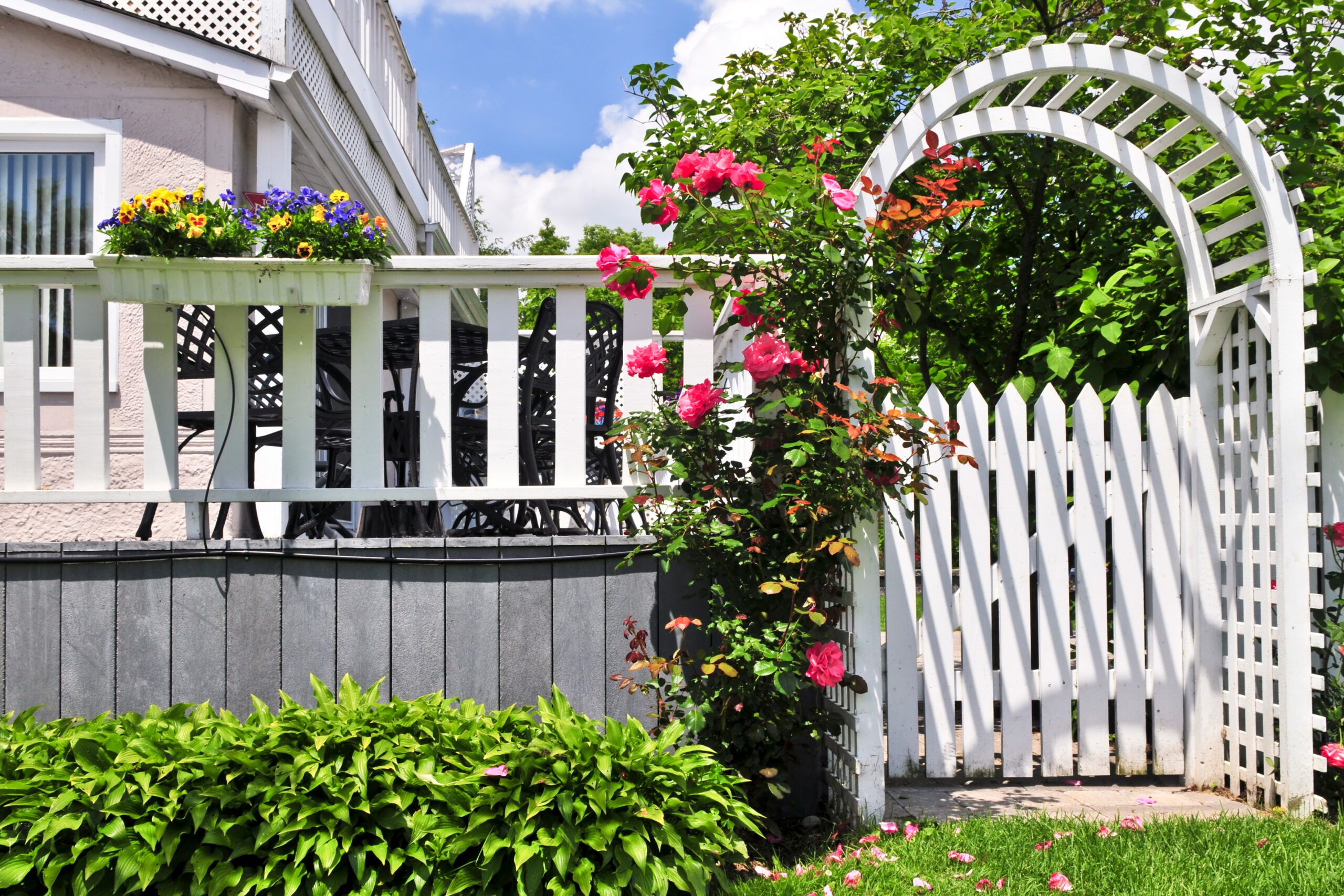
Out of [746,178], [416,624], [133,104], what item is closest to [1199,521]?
[746,178]

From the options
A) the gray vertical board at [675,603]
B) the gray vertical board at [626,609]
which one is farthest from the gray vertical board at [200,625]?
the gray vertical board at [675,603]

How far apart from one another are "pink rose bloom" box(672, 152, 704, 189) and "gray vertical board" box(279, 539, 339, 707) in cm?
157

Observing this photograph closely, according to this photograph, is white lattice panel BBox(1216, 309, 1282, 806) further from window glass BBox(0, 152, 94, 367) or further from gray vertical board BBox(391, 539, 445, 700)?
window glass BBox(0, 152, 94, 367)

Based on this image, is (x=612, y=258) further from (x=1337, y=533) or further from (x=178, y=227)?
(x=1337, y=533)

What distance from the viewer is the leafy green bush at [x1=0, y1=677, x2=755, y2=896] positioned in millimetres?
2365

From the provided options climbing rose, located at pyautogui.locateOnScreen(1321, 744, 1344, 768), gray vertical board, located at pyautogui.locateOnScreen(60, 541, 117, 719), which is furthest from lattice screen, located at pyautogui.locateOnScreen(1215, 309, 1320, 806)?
gray vertical board, located at pyautogui.locateOnScreen(60, 541, 117, 719)

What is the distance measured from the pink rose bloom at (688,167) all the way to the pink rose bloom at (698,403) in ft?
2.00

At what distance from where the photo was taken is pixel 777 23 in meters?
6.76

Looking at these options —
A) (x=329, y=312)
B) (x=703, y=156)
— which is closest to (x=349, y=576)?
(x=703, y=156)

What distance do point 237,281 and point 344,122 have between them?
181 inches

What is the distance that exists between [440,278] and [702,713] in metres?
1.60

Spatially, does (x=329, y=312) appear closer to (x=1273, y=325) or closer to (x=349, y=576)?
(x=349, y=576)

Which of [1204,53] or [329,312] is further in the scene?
[329,312]

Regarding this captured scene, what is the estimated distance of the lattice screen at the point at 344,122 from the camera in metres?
5.86
